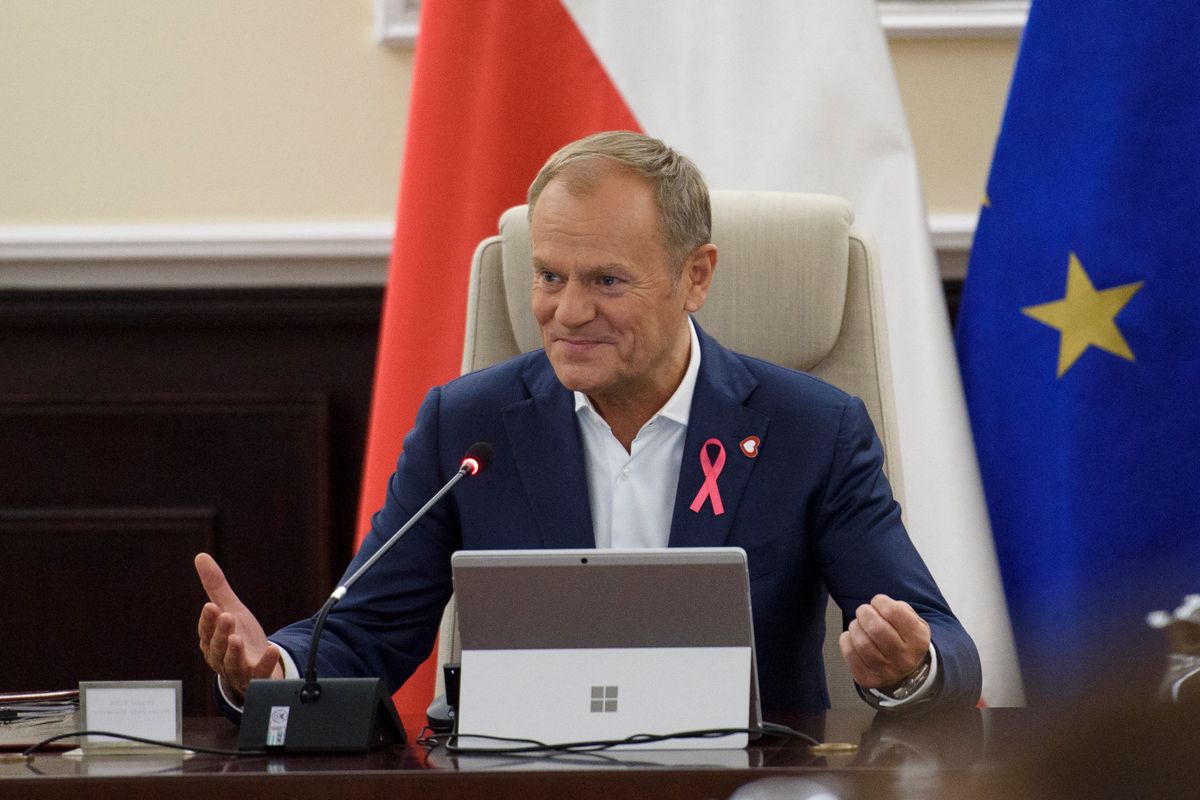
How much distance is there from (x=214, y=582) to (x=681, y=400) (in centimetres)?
66

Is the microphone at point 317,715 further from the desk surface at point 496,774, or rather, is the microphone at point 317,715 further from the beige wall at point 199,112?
the beige wall at point 199,112

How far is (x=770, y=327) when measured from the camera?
202 centimetres

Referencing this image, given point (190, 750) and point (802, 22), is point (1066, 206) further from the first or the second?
point (190, 750)

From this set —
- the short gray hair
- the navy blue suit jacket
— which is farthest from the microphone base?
the short gray hair

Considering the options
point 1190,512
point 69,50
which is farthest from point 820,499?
point 69,50

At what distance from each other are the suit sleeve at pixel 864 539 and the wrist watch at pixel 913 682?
0.12 meters

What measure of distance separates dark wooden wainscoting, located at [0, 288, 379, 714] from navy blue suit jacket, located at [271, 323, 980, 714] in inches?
40.8

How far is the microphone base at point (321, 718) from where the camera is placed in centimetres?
124

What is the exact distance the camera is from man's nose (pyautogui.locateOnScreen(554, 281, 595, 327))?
175 cm

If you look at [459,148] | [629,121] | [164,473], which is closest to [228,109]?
[459,148]

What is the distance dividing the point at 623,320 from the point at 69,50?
1604 mm

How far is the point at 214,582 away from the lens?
1.44 metres

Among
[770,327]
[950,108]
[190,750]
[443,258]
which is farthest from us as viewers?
[950,108]

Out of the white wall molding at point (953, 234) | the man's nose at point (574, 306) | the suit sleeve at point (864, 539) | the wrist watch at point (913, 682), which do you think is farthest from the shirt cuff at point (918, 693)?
the white wall molding at point (953, 234)
